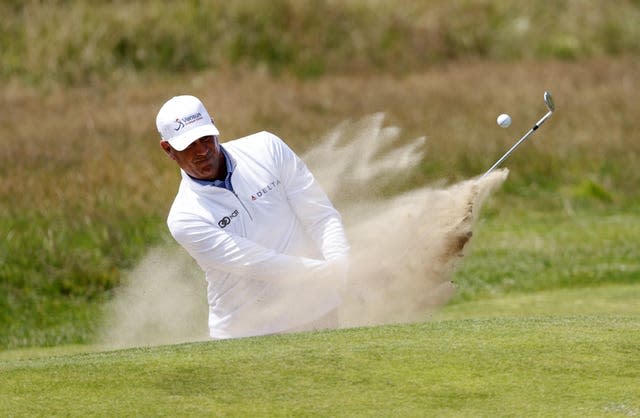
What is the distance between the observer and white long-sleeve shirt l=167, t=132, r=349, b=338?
279 inches

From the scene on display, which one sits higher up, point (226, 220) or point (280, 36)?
point (280, 36)

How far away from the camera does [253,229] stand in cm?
729

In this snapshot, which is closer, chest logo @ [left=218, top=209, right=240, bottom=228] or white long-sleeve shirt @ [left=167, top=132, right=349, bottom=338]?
white long-sleeve shirt @ [left=167, top=132, right=349, bottom=338]

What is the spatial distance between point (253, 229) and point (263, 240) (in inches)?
3.3

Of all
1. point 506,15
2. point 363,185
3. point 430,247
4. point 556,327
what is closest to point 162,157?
point 363,185

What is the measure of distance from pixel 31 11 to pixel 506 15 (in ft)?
29.0

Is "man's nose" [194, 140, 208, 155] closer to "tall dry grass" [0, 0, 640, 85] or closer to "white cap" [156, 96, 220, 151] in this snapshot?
"white cap" [156, 96, 220, 151]

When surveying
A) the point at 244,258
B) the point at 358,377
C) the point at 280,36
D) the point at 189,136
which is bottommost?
the point at 358,377

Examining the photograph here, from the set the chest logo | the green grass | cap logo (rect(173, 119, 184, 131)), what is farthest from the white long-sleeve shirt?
the green grass

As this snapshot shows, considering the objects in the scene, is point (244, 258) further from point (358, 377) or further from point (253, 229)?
point (358, 377)

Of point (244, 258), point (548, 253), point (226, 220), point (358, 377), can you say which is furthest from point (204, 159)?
point (548, 253)

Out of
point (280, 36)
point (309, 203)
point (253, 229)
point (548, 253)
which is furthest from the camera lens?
point (280, 36)

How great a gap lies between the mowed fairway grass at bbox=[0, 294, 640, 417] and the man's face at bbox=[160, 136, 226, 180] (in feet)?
3.38

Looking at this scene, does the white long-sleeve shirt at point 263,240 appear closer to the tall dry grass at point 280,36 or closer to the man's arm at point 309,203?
the man's arm at point 309,203
